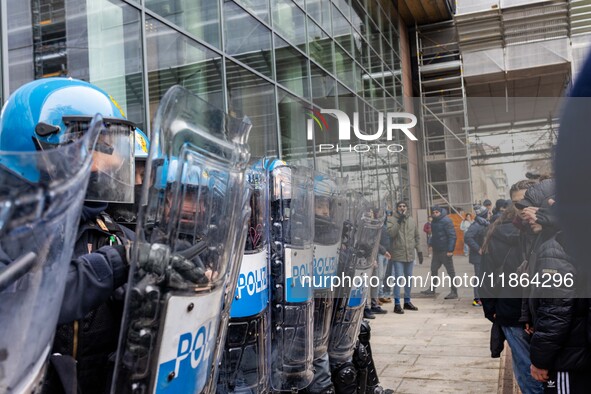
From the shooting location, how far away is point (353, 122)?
1205cm

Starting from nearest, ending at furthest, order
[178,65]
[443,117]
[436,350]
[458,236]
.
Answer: [436,350] < [178,65] < [458,236] < [443,117]

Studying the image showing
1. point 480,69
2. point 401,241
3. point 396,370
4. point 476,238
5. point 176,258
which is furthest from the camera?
point 480,69

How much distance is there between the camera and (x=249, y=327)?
8.19 ft

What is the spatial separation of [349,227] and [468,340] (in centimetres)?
391

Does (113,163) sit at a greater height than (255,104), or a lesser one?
lesser

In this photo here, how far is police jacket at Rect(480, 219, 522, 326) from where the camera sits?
371cm

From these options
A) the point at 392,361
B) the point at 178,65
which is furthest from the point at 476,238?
the point at 178,65

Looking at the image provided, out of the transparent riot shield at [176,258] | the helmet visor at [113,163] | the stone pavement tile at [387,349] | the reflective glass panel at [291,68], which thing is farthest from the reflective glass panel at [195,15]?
the transparent riot shield at [176,258]

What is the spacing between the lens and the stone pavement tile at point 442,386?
15.6 feet

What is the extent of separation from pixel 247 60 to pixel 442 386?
17.2ft

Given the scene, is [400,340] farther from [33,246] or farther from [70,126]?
[33,246]

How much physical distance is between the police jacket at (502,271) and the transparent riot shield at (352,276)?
987mm

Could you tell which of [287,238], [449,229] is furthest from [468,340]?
[287,238]

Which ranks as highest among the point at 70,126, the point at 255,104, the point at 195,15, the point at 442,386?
the point at 195,15
